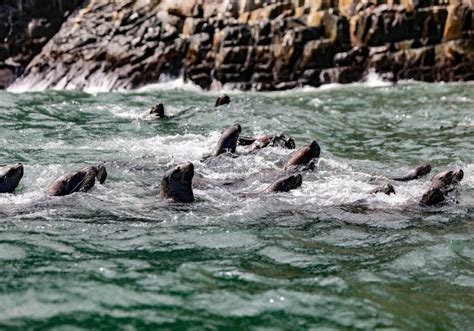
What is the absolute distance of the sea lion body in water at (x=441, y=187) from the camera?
30.1 feet

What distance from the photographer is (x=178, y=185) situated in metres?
9.09

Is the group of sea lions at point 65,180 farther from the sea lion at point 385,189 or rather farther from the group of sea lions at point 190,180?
the sea lion at point 385,189

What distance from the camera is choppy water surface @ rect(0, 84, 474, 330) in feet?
18.0

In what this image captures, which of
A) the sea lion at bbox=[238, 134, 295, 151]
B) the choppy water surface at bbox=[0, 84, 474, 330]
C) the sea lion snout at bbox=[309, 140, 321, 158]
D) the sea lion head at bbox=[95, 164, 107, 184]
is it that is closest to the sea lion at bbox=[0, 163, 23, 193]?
the choppy water surface at bbox=[0, 84, 474, 330]

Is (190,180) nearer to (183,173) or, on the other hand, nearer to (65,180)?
(183,173)

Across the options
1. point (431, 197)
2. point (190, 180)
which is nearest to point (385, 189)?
point (431, 197)

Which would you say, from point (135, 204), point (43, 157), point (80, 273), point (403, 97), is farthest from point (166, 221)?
point (403, 97)

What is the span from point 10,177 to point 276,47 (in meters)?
13.2

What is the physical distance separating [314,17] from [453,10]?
4.08m

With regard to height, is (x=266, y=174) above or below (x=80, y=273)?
below

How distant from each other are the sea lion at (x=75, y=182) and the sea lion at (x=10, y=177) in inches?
25.7

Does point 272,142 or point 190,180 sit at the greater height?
point 190,180

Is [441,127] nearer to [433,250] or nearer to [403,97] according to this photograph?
[403,97]

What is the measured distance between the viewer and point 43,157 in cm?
1199
